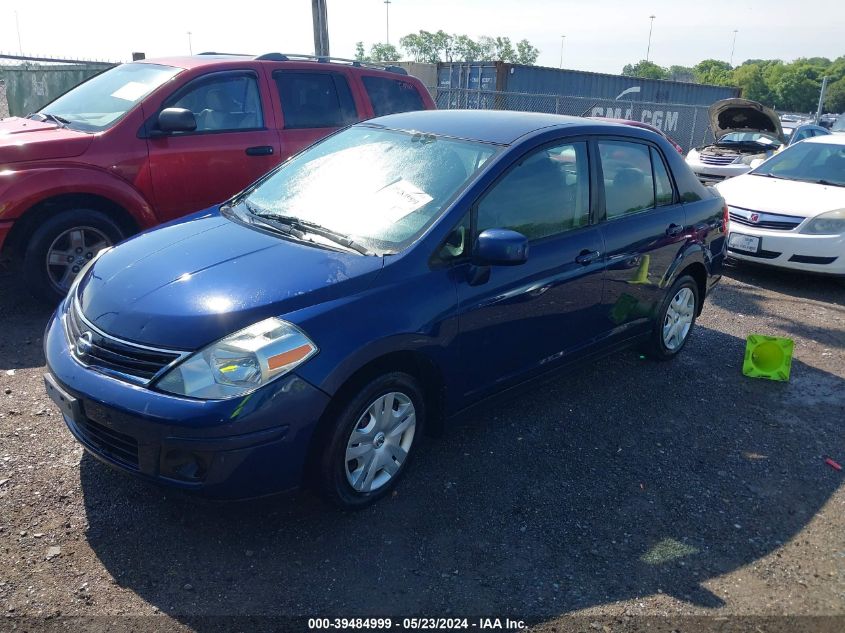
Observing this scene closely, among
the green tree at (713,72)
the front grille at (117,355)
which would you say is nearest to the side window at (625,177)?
the front grille at (117,355)

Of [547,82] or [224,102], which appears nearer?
[224,102]

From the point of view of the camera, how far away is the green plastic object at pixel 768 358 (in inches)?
196

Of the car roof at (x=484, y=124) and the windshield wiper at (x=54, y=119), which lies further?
the windshield wiper at (x=54, y=119)

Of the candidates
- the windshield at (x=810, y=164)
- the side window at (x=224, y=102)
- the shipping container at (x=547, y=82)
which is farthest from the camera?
the shipping container at (x=547, y=82)

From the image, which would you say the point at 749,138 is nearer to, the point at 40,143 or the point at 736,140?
the point at 736,140

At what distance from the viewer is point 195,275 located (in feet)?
9.90

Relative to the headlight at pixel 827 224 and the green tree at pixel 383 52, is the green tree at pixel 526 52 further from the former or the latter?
the headlight at pixel 827 224

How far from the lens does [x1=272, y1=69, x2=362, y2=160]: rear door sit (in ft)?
20.1

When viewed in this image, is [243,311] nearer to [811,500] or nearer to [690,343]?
[811,500]

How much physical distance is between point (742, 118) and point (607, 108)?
21.3ft

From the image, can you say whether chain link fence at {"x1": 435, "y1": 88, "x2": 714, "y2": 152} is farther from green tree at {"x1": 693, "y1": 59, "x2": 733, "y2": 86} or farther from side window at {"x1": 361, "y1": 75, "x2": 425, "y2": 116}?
green tree at {"x1": 693, "y1": 59, "x2": 733, "y2": 86}

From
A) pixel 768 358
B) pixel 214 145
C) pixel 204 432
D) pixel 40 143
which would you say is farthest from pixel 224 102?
pixel 768 358

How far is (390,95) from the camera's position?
7.00 meters

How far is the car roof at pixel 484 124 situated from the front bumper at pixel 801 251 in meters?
3.69
